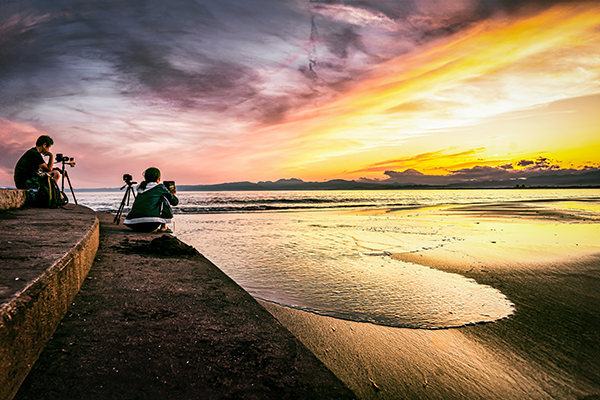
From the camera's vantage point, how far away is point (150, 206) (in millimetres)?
6465

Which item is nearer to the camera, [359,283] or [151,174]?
[359,283]

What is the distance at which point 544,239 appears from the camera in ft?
26.6

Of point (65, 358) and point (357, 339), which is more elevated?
point (65, 358)

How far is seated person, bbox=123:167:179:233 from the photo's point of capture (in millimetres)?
6430

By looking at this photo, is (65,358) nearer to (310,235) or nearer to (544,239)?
(310,235)

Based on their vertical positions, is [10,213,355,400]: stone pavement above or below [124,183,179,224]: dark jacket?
below

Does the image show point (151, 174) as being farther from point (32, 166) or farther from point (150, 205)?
point (32, 166)

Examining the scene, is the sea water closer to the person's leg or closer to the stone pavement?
the person's leg

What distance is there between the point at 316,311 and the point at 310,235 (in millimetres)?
5782

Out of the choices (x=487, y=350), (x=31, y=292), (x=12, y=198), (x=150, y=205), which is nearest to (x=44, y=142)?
(x=12, y=198)

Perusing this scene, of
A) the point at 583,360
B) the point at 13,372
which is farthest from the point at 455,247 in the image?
the point at 13,372

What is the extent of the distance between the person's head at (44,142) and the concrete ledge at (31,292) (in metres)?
5.50

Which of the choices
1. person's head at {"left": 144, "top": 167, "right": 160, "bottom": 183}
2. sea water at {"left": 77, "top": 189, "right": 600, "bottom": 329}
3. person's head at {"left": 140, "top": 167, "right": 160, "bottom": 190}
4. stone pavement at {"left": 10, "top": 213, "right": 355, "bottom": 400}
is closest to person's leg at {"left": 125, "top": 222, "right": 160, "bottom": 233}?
person's head at {"left": 140, "top": 167, "right": 160, "bottom": 190}

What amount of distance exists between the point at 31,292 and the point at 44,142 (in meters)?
7.35
